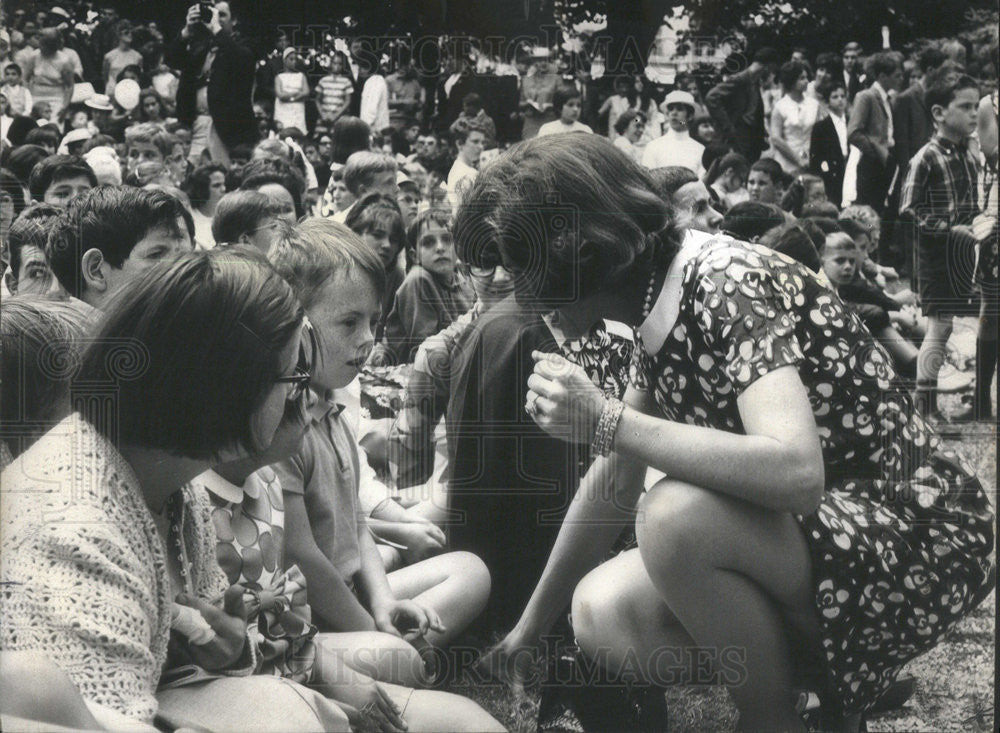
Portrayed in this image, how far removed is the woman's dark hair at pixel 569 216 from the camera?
3066 mm

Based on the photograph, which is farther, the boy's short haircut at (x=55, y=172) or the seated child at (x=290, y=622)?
the boy's short haircut at (x=55, y=172)

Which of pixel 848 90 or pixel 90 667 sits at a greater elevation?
pixel 848 90

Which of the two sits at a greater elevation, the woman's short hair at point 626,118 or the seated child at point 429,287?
the woman's short hair at point 626,118

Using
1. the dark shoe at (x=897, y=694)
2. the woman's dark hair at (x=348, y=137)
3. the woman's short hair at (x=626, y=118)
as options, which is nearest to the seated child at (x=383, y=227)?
the woman's dark hair at (x=348, y=137)

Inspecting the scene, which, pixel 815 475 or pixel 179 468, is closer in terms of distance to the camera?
pixel 179 468

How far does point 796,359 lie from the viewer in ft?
9.78

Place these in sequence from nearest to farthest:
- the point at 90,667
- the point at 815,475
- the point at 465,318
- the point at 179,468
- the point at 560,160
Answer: the point at 90,667 < the point at 179,468 < the point at 815,475 < the point at 560,160 < the point at 465,318

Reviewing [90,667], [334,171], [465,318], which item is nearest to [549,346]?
[465,318]

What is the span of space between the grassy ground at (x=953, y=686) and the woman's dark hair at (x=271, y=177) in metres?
1.38

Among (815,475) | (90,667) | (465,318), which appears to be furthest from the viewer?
(465,318)

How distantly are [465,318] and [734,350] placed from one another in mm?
755

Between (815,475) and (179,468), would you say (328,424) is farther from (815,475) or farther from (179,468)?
(815,475)

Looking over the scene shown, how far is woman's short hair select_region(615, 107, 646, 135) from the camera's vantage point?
337cm

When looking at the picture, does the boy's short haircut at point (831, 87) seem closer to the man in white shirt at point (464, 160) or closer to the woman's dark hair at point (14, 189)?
the man in white shirt at point (464, 160)
